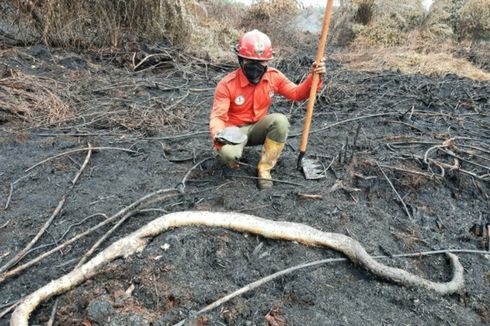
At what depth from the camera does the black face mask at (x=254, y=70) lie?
3.41m

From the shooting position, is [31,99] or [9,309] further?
[31,99]

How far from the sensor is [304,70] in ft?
27.9

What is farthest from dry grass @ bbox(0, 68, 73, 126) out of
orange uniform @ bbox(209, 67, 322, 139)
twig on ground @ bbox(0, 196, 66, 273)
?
orange uniform @ bbox(209, 67, 322, 139)

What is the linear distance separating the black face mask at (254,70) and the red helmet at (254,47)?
0.07 m

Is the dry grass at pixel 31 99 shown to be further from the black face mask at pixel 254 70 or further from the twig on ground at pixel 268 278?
the twig on ground at pixel 268 278

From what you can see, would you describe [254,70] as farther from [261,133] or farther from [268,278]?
[268,278]

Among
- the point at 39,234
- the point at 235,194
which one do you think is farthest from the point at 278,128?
the point at 39,234

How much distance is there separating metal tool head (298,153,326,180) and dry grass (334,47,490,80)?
5.44 metres

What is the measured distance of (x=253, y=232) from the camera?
9.03ft

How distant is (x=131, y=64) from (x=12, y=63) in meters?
1.96

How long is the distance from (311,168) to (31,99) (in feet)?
12.6

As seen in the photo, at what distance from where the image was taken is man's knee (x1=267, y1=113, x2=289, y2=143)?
362 cm

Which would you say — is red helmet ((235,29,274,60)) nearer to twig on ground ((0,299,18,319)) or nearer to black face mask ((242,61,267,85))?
black face mask ((242,61,267,85))

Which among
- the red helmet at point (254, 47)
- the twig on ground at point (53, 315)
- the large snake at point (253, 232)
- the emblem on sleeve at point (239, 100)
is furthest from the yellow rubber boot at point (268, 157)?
the twig on ground at point (53, 315)
